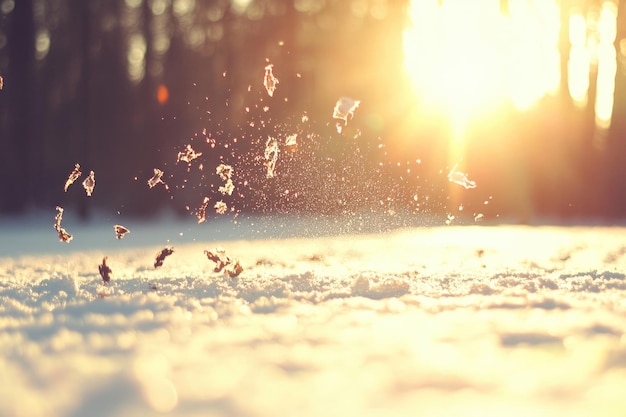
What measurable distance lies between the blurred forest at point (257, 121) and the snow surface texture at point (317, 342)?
13195mm

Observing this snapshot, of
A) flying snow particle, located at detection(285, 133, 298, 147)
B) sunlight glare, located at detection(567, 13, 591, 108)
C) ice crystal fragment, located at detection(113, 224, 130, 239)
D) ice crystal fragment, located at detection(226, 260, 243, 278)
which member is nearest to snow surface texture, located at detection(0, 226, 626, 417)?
ice crystal fragment, located at detection(226, 260, 243, 278)

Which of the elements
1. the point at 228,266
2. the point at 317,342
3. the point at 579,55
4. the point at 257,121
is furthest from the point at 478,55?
the point at 317,342

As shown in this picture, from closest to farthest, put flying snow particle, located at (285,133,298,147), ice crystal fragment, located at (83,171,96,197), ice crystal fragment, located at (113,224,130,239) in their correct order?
1. ice crystal fragment, located at (113,224,130,239)
2. ice crystal fragment, located at (83,171,96,197)
3. flying snow particle, located at (285,133,298,147)

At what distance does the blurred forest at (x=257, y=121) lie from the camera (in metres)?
20.0

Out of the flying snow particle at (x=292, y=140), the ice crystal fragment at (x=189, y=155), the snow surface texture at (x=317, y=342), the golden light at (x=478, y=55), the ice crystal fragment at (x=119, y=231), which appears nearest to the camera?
the snow surface texture at (x=317, y=342)

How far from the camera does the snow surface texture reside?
2045 mm

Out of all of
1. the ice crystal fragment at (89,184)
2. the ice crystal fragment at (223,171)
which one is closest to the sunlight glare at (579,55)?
the ice crystal fragment at (89,184)

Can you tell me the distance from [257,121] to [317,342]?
21.2 metres

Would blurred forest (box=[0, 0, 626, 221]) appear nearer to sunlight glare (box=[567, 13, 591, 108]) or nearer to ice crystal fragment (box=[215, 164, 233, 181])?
sunlight glare (box=[567, 13, 591, 108])

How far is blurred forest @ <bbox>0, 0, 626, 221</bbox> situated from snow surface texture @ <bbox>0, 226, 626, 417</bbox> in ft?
43.3

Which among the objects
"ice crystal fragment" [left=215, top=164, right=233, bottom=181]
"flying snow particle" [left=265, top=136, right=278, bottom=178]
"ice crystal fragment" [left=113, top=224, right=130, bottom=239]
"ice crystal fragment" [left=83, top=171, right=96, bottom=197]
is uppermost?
"flying snow particle" [left=265, top=136, right=278, bottom=178]

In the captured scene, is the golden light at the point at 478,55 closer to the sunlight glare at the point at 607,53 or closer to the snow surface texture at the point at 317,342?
the sunlight glare at the point at 607,53

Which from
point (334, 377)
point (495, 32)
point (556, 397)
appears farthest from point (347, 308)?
point (495, 32)

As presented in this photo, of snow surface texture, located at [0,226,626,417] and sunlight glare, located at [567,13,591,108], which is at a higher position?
sunlight glare, located at [567,13,591,108]
